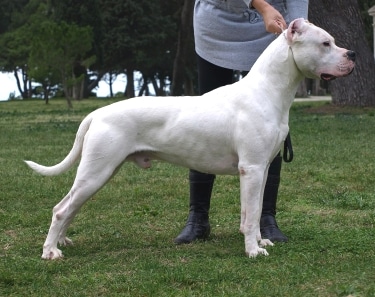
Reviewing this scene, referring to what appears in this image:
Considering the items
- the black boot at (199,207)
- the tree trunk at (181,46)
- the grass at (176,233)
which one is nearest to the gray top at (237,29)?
the black boot at (199,207)

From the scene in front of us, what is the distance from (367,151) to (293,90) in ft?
20.5

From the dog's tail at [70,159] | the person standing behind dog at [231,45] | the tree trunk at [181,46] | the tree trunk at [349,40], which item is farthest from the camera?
the tree trunk at [181,46]

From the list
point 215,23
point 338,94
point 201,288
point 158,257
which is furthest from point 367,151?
point 338,94

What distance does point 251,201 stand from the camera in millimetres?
5191

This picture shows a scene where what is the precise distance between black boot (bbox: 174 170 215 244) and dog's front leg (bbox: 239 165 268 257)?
0.75 meters

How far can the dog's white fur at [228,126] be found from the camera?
5125mm

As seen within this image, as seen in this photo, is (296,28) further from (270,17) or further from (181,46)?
(181,46)

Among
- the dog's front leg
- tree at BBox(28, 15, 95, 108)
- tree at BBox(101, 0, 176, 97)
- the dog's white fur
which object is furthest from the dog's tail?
tree at BBox(101, 0, 176, 97)

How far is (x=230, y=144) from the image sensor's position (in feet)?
17.1

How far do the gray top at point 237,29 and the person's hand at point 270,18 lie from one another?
439 mm

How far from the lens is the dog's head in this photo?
5.07m

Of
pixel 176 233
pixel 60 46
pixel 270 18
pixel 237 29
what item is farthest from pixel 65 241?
pixel 60 46

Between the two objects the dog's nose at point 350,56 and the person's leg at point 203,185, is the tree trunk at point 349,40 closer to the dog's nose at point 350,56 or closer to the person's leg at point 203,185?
the person's leg at point 203,185

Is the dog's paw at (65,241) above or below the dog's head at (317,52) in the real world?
below
